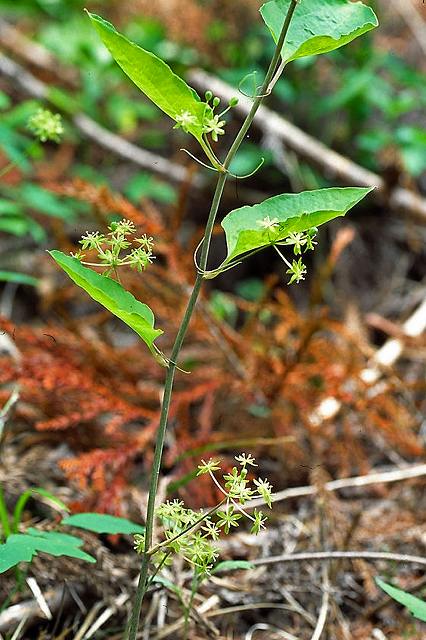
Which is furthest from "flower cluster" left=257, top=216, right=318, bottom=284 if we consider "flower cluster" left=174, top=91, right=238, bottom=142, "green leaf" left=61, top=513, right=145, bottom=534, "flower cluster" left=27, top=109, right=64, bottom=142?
"flower cluster" left=27, top=109, right=64, bottom=142

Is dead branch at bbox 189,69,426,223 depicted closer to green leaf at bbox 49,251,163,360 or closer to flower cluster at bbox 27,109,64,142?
flower cluster at bbox 27,109,64,142

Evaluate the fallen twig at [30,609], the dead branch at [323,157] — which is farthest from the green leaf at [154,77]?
the dead branch at [323,157]

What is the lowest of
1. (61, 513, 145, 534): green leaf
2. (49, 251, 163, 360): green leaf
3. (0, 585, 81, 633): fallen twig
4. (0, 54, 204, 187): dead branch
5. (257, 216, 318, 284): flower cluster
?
(0, 585, 81, 633): fallen twig

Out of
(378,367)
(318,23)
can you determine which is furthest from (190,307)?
(378,367)

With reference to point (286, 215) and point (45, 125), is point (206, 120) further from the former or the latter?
point (45, 125)

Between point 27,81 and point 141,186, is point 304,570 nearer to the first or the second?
point 141,186

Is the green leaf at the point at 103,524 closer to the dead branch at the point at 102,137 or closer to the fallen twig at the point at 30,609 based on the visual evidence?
the fallen twig at the point at 30,609

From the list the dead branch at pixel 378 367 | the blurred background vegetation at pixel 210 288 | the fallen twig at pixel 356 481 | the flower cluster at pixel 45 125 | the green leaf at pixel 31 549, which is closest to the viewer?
the green leaf at pixel 31 549

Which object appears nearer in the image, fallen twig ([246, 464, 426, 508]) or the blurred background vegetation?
fallen twig ([246, 464, 426, 508])
